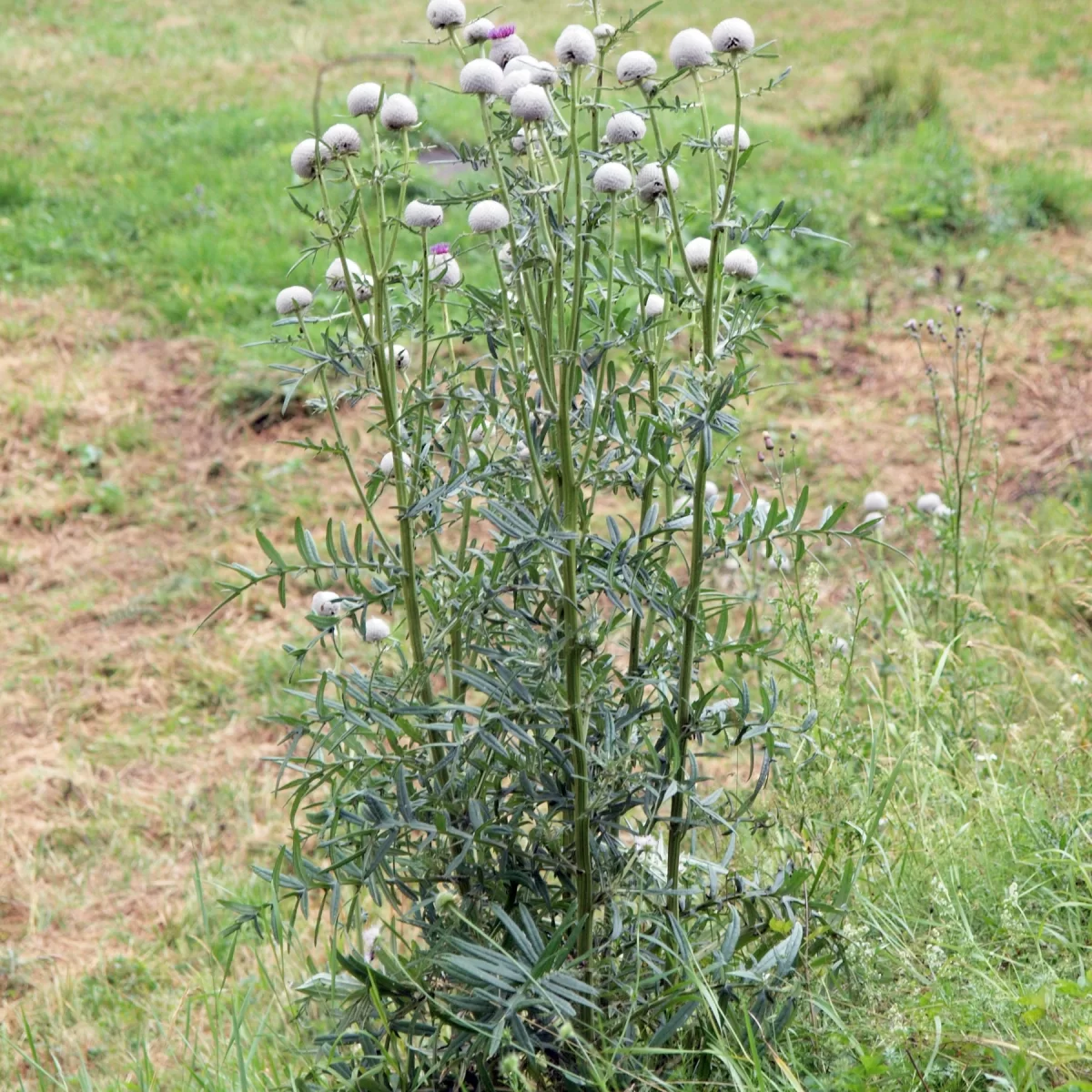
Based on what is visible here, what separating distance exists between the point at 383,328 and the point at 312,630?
2634mm

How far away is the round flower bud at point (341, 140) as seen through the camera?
1596mm

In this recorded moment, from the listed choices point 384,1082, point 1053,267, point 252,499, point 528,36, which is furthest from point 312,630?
point 528,36

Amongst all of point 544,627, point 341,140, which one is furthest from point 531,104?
point 544,627

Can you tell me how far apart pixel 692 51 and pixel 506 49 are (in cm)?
27

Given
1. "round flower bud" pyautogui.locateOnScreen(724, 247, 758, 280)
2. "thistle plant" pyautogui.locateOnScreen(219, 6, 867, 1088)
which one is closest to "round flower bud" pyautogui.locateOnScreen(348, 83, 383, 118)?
"thistle plant" pyautogui.locateOnScreen(219, 6, 867, 1088)

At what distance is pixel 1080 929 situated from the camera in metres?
1.98

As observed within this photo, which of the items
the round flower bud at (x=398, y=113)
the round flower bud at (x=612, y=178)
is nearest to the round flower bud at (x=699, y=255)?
Result: the round flower bud at (x=612, y=178)

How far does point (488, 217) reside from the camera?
4.87ft

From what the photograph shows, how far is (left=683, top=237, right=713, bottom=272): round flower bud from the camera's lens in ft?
5.54

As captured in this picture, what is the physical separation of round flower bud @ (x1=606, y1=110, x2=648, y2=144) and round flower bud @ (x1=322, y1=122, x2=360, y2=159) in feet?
1.14

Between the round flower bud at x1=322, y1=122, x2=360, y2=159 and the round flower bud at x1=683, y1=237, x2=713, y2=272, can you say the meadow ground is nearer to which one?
the round flower bud at x1=683, y1=237, x2=713, y2=272

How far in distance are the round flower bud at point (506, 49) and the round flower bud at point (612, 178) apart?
0.70 feet

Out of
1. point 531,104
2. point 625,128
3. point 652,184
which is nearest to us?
point 531,104

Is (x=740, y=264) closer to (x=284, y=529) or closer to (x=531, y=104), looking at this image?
(x=531, y=104)
